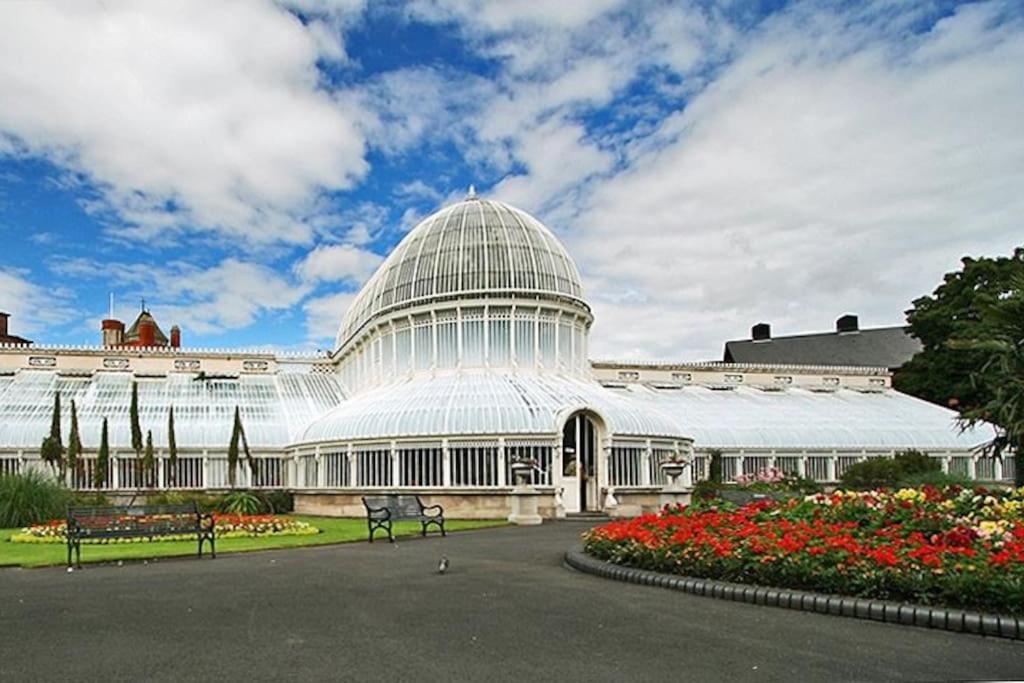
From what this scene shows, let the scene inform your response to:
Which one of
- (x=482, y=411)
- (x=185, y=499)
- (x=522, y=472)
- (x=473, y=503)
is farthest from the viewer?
(x=185, y=499)

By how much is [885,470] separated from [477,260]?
18.1 m

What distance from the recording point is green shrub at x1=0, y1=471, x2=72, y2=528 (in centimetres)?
2572

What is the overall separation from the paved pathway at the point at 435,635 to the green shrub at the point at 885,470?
25.8 m

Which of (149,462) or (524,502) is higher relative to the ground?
(149,462)

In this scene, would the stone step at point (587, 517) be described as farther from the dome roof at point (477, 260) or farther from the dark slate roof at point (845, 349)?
the dark slate roof at point (845, 349)

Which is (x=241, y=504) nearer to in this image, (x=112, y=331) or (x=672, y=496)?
(x=672, y=496)

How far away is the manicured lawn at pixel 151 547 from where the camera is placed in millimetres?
16516

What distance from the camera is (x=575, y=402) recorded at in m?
31.2

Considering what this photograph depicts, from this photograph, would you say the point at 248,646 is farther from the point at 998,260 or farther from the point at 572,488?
the point at 998,260

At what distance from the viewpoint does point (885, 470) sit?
3594 cm

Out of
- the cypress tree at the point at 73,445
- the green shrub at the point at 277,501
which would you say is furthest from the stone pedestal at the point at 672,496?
the cypress tree at the point at 73,445

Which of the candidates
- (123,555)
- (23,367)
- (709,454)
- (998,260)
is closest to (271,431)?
(23,367)

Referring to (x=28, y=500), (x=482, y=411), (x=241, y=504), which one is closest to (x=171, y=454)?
(x=241, y=504)

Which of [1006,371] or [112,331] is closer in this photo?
[1006,371]
